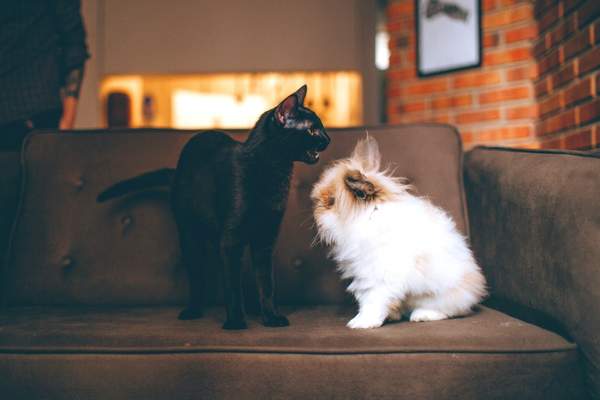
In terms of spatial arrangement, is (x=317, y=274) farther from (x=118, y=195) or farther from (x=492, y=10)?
(x=492, y=10)

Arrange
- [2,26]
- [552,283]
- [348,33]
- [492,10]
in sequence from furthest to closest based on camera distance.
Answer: [348,33] → [492,10] → [2,26] → [552,283]

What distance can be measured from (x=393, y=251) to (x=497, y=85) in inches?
72.4

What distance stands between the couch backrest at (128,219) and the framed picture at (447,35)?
4.59 ft

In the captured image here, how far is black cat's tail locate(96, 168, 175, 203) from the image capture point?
150cm

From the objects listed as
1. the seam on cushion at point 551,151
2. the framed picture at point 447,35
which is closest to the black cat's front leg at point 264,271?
the seam on cushion at point 551,151

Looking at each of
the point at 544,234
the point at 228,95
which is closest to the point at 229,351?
the point at 544,234

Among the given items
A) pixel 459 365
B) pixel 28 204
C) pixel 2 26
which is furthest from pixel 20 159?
pixel 459 365

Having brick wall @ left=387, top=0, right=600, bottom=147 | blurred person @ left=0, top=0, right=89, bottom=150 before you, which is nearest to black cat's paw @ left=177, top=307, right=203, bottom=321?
blurred person @ left=0, top=0, right=89, bottom=150

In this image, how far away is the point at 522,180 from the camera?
1324 millimetres

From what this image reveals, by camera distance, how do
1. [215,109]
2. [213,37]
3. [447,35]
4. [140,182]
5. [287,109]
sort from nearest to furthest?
1. [287,109]
2. [140,182]
3. [447,35]
4. [213,37]
5. [215,109]

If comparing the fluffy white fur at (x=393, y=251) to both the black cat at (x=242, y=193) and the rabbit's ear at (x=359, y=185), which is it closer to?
the rabbit's ear at (x=359, y=185)

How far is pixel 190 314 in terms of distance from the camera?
1350mm

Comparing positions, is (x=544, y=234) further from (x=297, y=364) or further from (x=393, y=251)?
(x=297, y=364)

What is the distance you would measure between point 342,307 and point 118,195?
69cm
